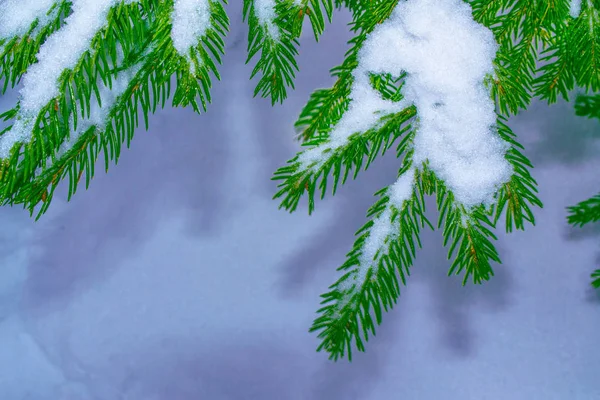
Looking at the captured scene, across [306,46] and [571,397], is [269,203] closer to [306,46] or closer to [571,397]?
[306,46]

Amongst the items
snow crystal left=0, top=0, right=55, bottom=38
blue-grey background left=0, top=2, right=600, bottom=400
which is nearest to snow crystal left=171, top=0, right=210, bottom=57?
snow crystal left=0, top=0, right=55, bottom=38

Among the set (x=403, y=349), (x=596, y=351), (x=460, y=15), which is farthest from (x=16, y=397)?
(x=596, y=351)

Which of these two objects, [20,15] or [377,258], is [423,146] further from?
[20,15]

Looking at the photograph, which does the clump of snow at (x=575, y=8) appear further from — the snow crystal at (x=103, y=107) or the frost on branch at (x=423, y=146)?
the snow crystal at (x=103, y=107)

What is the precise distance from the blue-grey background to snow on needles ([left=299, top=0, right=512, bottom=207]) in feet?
3.08

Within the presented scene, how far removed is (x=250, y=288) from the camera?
4.37 ft

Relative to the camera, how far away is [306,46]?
1.47 metres

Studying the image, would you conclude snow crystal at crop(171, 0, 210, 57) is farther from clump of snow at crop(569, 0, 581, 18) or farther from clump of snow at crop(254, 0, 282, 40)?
clump of snow at crop(569, 0, 581, 18)

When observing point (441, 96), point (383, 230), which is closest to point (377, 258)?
point (383, 230)

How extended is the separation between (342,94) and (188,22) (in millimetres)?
156

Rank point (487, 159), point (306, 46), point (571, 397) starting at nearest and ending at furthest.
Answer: point (487, 159), point (571, 397), point (306, 46)

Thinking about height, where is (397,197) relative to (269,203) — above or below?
below

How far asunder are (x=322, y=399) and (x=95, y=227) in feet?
2.56

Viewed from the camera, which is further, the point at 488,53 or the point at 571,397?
the point at 571,397
